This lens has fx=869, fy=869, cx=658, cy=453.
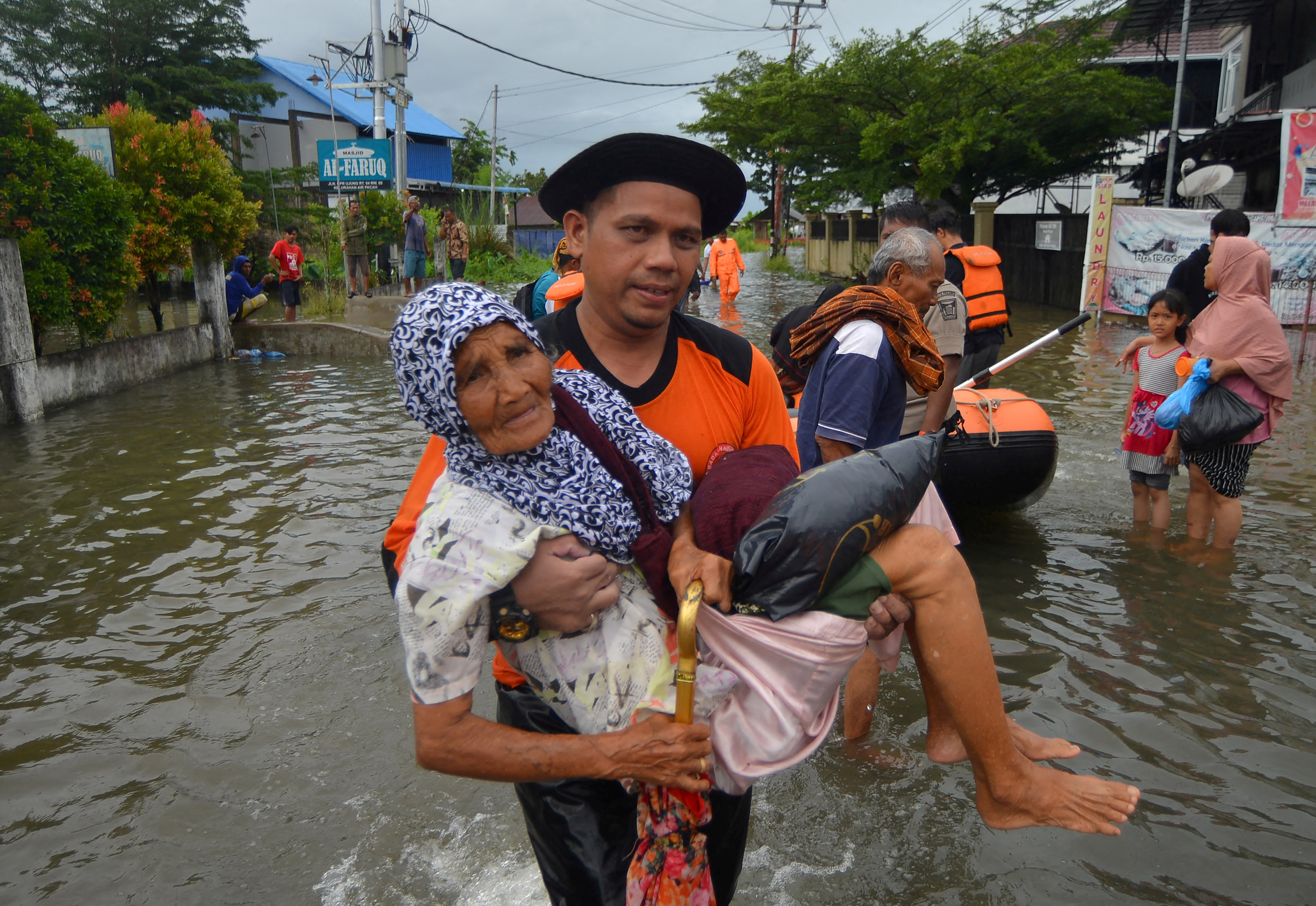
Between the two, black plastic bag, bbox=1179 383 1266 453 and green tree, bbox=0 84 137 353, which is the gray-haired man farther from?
green tree, bbox=0 84 137 353

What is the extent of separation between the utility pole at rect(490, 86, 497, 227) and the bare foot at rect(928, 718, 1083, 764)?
3357 cm

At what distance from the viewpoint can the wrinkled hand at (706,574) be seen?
5.35 feet

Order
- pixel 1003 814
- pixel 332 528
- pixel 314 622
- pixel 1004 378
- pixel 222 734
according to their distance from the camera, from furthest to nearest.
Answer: pixel 1004 378 < pixel 332 528 < pixel 314 622 < pixel 222 734 < pixel 1003 814

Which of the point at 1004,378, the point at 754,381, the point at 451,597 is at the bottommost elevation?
the point at 1004,378

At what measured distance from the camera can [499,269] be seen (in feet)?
94.7

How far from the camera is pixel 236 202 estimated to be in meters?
13.9

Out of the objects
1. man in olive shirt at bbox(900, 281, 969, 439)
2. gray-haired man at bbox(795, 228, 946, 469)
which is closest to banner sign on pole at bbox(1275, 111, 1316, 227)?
man in olive shirt at bbox(900, 281, 969, 439)

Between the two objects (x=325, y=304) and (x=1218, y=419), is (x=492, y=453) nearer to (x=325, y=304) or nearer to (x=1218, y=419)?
(x=1218, y=419)

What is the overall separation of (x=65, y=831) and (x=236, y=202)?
12714 millimetres

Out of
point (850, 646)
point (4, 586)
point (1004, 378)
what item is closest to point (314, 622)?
point (4, 586)

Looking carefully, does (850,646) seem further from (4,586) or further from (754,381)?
(4,586)

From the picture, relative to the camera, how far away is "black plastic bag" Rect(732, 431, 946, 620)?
63.0 inches

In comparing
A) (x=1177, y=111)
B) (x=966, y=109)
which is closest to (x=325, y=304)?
(x=966, y=109)

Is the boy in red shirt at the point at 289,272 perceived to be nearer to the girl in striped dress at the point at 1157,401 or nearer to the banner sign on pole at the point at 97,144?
the banner sign on pole at the point at 97,144
